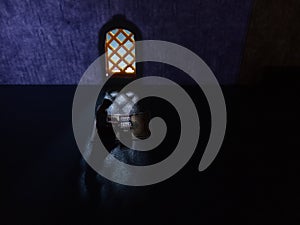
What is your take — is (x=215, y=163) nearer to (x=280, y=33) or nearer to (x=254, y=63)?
(x=254, y=63)

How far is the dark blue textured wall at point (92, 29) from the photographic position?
411 centimetres

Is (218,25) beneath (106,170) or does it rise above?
above

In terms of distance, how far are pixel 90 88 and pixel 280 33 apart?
2.89 metres

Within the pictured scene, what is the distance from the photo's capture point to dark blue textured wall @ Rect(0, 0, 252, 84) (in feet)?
A: 13.5

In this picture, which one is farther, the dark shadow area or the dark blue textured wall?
the dark blue textured wall

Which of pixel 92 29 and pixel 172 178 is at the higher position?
pixel 92 29

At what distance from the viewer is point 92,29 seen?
14.1 ft

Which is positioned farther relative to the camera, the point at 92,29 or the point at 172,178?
the point at 92,29

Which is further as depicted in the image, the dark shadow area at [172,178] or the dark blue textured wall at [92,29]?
the dark blue textured wall at [92,29]

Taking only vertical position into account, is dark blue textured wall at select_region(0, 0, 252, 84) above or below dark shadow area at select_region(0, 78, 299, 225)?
→ above

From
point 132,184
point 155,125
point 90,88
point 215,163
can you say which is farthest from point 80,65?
point 215,163

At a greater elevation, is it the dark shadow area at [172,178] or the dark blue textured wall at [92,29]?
the dark blue textured wall at [92,29]

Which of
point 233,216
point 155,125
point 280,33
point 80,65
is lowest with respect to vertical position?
point 233,216

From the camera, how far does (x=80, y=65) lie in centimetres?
459
